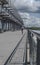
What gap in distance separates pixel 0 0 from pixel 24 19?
4450 inches

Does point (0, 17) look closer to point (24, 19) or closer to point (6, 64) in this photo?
point (6, 64)

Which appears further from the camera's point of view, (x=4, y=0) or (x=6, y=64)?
(x=4, y=0)

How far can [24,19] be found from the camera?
15650cm

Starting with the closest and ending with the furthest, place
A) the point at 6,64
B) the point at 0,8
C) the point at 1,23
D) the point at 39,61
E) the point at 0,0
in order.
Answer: the point at 39,61, the point at 6,64, the point at 0,0, the point at 0,8, the point at 1,23

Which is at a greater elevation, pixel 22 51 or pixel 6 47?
pixel 22 51

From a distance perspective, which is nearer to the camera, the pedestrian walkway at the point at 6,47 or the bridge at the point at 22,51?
the bridge at the point at 22,51

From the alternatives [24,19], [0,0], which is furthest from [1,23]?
[24,19]

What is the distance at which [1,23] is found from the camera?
53.3 m

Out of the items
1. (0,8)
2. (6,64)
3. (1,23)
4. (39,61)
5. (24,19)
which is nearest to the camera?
(39,61)

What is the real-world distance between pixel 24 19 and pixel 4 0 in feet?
365

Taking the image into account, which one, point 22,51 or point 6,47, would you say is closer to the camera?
point 22,51

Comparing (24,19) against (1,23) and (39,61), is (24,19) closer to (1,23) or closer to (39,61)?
(1,23)

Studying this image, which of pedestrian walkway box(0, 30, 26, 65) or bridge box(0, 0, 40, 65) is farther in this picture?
pedestrian walkway box(0, 30, 26, 65)

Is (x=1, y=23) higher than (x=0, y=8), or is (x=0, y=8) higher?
(x=0, y=8)
